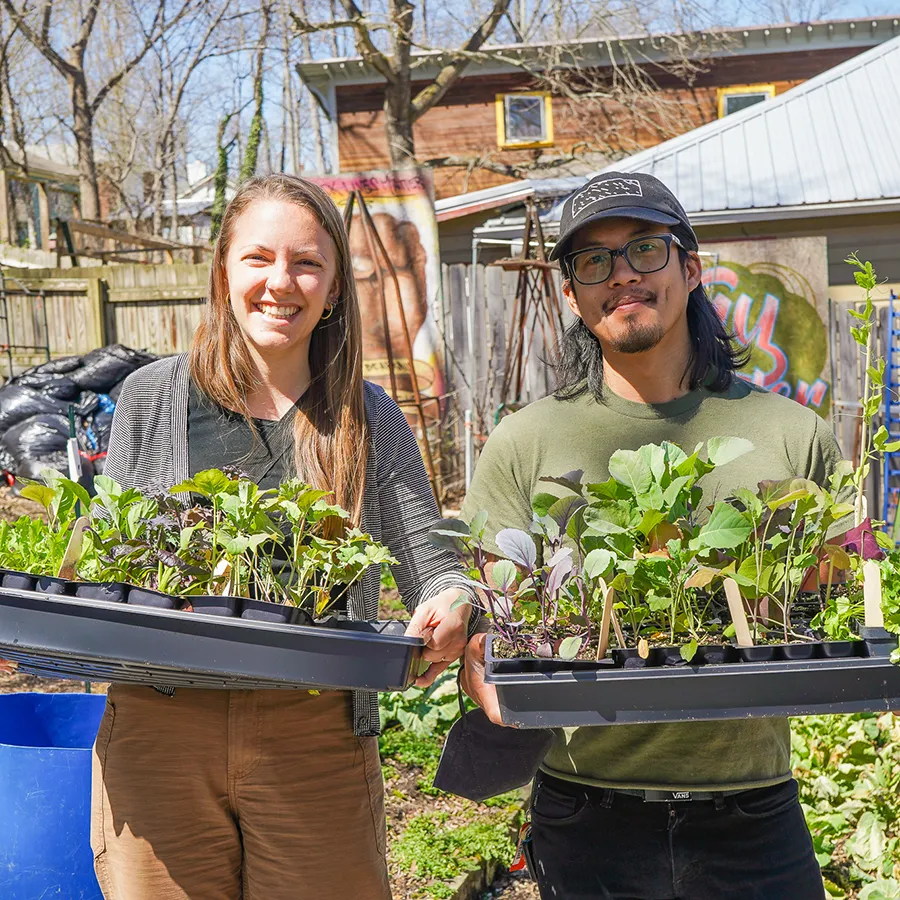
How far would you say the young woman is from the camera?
1686mm

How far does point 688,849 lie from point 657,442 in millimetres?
716

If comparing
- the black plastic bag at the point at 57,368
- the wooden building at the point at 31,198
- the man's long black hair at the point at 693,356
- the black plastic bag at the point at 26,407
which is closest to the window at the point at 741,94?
the wooden building at the point at 31,198

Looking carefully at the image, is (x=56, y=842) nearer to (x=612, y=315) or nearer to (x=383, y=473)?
(x=383, y=473)

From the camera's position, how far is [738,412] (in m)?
1.85

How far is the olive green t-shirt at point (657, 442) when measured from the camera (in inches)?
65.8

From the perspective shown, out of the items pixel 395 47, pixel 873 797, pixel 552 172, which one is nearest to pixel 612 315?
pixel 873 797

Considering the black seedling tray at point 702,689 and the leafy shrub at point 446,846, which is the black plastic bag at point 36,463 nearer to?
the leafy shrub at point 446,846

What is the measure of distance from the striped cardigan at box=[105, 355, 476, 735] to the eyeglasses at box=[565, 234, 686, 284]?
0.50 m

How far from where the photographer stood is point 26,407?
8922 mm

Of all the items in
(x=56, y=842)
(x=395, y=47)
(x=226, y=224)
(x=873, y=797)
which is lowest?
(x=873, y=797)

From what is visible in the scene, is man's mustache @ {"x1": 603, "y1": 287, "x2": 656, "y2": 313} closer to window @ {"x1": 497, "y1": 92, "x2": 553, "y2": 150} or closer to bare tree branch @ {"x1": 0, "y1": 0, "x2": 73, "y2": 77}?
bare tree branch @ {"x1": 0, "y1": 0, "x2": 73, "y2": 77}

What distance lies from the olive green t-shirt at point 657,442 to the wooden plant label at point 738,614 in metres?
0.32

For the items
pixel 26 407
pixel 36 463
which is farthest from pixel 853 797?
pixel 26 407

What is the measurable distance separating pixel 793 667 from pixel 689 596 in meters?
0.19
